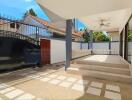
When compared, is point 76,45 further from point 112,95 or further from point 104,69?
point 112,95

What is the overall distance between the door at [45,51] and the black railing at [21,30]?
42 cm

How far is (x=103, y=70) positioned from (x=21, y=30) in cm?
490

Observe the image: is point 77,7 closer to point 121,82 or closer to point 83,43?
point 121,82

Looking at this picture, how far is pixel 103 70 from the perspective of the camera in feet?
19.1

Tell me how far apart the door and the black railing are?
0.42 metres

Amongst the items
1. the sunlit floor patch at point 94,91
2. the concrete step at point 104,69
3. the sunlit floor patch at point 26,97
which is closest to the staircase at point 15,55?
the concrete step at point 104,69

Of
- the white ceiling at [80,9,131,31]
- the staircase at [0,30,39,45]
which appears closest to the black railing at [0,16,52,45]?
the staircase at [0,30,39,45]

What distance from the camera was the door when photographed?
834 cm

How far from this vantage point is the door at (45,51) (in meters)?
8.34

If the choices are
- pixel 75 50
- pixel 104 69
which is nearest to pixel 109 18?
pixel 75 50

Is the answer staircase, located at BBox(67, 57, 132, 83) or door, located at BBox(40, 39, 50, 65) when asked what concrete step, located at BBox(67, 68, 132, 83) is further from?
door, located at BBox(40, 39, 50, 65)

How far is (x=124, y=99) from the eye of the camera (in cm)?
Result: 329

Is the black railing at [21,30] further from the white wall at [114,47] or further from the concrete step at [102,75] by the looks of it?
the white wall at [114,47]

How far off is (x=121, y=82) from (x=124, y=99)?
1630 millimetres
